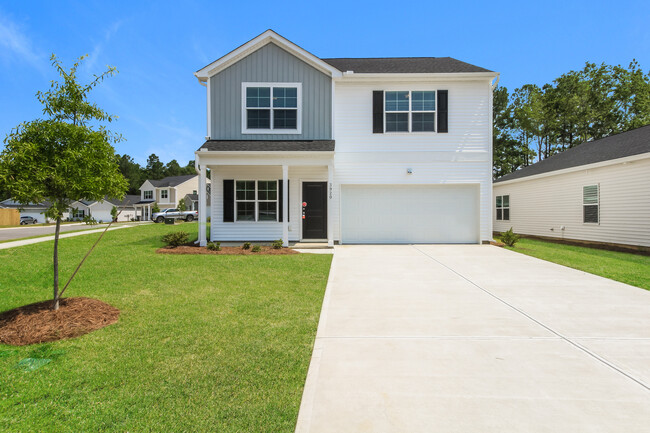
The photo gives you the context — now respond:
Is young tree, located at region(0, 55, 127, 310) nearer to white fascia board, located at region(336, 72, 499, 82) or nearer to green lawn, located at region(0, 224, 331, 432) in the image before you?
green lawn, located at region(0, 224, 331, 432)

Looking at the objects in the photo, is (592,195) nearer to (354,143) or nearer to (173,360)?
(354,143)

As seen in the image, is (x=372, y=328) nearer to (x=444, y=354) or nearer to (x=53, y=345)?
(x=444, y=354)

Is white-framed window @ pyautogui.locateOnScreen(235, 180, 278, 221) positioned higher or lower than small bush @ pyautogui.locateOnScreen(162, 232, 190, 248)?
higher

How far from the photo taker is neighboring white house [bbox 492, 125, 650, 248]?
11.4 metres

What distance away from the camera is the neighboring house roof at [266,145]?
11.4 meters

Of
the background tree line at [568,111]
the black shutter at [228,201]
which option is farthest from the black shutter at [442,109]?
the background tree line at [568,111]

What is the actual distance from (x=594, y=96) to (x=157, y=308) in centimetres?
3642

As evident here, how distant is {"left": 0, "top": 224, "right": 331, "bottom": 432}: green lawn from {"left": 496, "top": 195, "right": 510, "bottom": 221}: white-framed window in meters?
15.6

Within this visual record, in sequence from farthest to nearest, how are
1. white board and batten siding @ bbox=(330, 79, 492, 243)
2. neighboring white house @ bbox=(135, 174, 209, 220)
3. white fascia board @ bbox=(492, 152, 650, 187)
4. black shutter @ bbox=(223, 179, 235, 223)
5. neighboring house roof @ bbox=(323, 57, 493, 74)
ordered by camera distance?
neighboring white house @ bbox=(135, 174, 209, 220) → neighboring house roof @ bbox=(323, 57, 493, 74) → white board and batten siding @ bbox=(330, 79, 492, 243) → black shutter @ bbox=(223, 179, 235, 223) → white fascia board @ bbox=(492, 152, 650, 187)

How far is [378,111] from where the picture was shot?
41.3ft

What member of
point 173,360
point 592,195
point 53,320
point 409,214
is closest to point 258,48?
point 409,214

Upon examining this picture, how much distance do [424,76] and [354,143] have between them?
347 cm

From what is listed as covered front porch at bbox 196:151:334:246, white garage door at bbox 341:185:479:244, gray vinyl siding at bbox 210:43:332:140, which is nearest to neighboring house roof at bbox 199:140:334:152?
gray vinyl siding at bbox 210:43:332:140

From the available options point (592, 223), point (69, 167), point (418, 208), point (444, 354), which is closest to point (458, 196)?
point (418, 208)
